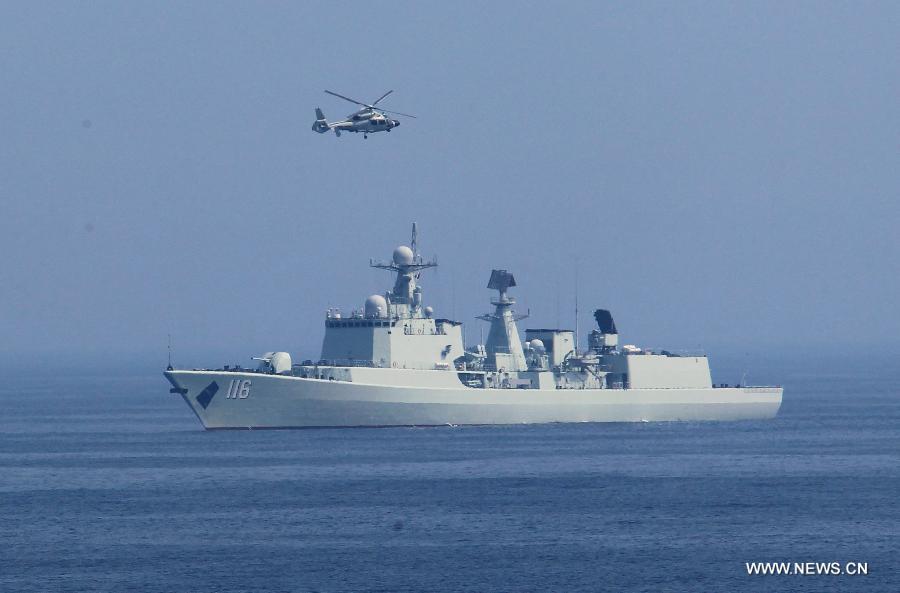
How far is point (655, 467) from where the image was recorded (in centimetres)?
5825

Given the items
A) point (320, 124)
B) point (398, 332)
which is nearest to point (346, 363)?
point (398, 332)

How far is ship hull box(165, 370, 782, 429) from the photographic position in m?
66.6

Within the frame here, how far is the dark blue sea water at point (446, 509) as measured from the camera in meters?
36.7

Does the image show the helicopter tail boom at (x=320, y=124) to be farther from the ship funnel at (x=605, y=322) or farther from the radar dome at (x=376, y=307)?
the ship funnel at (x=605, y=322)

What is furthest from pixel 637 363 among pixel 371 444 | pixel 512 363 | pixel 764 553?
pixel 764 553

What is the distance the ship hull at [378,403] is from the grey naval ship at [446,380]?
0.05m

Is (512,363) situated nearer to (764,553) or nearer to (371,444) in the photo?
(371,444)

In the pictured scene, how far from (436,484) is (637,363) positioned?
30289 mm

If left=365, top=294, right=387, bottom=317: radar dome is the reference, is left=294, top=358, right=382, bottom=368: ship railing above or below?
below

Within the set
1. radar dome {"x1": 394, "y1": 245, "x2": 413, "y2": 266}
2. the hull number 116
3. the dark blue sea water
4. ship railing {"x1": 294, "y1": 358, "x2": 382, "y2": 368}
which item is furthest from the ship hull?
radar dome {"x1": 394, "y1": 245, "x2": 413, "y2": 266}

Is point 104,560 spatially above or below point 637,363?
below

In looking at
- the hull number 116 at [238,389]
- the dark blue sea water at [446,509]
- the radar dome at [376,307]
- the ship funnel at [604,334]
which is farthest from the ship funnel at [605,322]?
the hull number 116 at [238,389]

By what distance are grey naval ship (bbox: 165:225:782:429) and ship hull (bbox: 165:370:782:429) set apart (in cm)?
5

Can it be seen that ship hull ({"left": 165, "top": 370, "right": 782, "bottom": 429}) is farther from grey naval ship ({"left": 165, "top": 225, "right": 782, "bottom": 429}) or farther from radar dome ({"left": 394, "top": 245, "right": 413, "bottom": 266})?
radar dome ({"left": 394, "top": 245, "right": 413, "bottom": 266})
